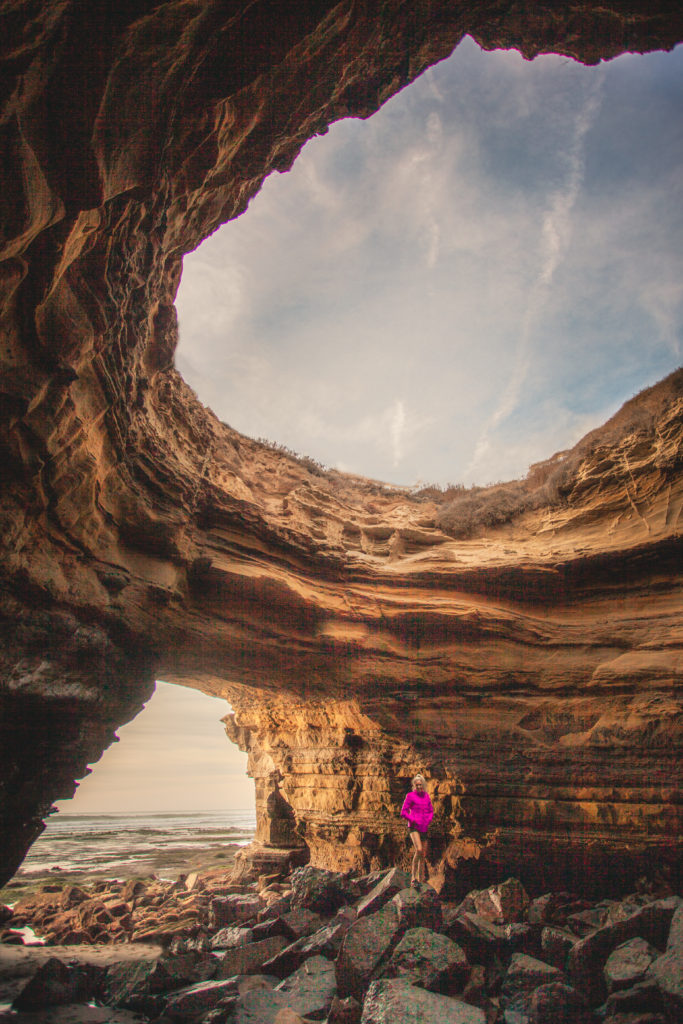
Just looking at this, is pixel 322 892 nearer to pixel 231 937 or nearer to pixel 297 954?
pixel 231 937

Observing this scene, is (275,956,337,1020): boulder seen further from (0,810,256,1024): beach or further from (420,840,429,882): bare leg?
(420,840,429,882): bare leg

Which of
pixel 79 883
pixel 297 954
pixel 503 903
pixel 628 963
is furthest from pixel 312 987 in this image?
pixel 79 883

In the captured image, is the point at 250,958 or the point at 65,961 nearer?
the point at 250,958

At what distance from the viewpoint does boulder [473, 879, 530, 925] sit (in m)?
6.73

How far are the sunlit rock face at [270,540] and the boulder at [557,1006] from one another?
152 inches

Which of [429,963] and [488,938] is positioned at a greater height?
[429,963]

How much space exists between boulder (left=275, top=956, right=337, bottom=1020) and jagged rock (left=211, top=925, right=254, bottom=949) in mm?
1711

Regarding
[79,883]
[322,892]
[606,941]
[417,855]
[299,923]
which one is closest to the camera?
[606,941]

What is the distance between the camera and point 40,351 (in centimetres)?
482

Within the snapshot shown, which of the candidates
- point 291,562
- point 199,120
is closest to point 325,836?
point 291,562

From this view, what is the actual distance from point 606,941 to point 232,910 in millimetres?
6085

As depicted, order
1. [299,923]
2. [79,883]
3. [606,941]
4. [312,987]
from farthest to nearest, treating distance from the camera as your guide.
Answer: [79,883], [299,923], [606,941], [312,987]

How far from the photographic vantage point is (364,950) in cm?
477

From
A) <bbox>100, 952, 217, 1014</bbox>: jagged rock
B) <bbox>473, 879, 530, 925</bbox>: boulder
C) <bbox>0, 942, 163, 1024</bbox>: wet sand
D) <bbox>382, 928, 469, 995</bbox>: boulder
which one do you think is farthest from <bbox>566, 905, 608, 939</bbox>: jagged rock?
<bbox>0, 942, 163, 1024</bbox>: wet sand
